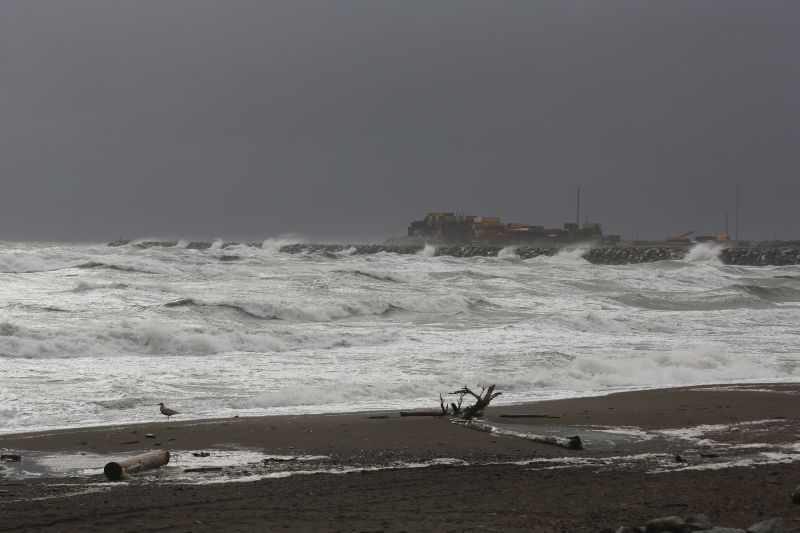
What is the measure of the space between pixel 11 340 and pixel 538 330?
1083cm

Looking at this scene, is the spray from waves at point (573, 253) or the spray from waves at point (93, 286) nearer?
the spray from waves at point (93, 286)

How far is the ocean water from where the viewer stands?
34.9 feet

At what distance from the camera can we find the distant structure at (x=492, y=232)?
10122cm

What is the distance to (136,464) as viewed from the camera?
620 centimetres

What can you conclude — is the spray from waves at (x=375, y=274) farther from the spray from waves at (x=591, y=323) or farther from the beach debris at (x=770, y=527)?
the beach debris at (x=770, y=527)

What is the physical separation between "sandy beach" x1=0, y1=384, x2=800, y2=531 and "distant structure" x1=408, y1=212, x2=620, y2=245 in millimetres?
89463

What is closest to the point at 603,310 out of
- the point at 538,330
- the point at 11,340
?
the point at 538,330

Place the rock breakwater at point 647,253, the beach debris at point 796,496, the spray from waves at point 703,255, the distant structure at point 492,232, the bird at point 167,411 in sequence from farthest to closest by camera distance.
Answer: the distant structure at point 492,232 → the spray from waves at point 703,255 → the rock breakwater at point 647,253 → the bird at point 167,411 → the beach debris at point 796,496

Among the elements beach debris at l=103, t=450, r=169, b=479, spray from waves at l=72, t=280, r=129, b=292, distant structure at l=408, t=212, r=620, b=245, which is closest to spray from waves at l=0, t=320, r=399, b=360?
beach debris at l=103, t=450, r=169, b=479

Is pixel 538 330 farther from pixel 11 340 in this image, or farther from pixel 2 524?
pixel 2 524

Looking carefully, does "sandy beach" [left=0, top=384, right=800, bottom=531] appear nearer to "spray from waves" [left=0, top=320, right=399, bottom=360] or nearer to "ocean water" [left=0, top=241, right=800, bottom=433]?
"ocean water" [left=0, top=241, right=800, bottom=433]

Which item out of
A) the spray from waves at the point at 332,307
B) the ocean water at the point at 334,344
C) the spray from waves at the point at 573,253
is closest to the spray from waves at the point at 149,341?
the ocean water at the point at 334,344

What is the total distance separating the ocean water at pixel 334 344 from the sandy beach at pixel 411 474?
1665 millimetres

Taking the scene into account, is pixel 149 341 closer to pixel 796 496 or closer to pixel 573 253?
pixel 796 496
